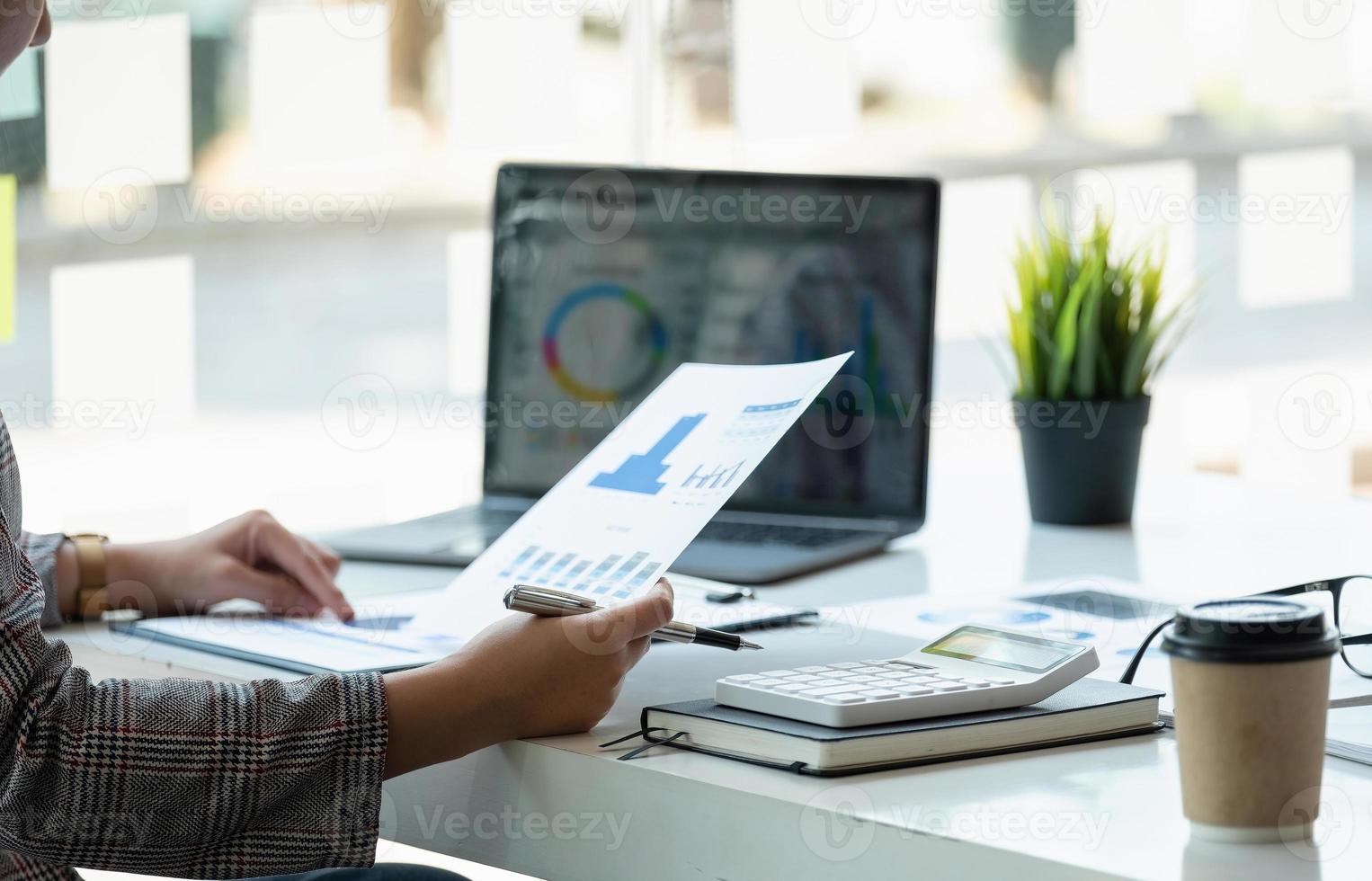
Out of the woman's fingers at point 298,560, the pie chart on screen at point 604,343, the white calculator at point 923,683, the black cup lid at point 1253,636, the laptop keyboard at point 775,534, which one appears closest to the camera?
the black cup lid at point 1253,636

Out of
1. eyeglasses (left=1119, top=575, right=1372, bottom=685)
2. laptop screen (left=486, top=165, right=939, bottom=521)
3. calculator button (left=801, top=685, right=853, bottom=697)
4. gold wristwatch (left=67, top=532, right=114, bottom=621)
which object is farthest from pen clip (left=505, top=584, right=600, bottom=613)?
laptop screen (left=486, top=165, right=939, bottom=521)

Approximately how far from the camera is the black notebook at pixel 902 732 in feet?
1.88

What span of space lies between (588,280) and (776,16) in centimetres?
117

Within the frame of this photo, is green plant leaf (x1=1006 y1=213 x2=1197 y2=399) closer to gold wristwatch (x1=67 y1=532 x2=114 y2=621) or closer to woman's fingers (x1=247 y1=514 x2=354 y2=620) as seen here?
woman's fingers (x1=247 y1=514 x2=354 y2=620)

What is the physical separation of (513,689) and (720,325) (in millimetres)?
664

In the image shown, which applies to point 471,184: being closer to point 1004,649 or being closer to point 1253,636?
point 1004,649

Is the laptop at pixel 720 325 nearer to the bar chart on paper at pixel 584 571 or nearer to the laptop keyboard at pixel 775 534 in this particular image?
the laptop keyboard at pixel 775 534

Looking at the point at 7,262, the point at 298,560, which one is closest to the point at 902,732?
the point at 298,560

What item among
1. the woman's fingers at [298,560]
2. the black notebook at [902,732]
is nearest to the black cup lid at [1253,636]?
the black notebook at [902,732]

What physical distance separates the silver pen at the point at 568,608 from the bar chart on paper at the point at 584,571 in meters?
0.02

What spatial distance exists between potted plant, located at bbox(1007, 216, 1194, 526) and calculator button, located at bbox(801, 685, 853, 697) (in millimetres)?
697

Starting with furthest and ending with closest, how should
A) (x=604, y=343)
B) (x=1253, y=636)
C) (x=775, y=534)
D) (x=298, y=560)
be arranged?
(x=604, y=343) → (x=775, y=534) → (x=298, y=560) → (x=1253, y=636)

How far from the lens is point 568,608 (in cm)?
67

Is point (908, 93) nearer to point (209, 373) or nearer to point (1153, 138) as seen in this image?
point (1153, 138)
